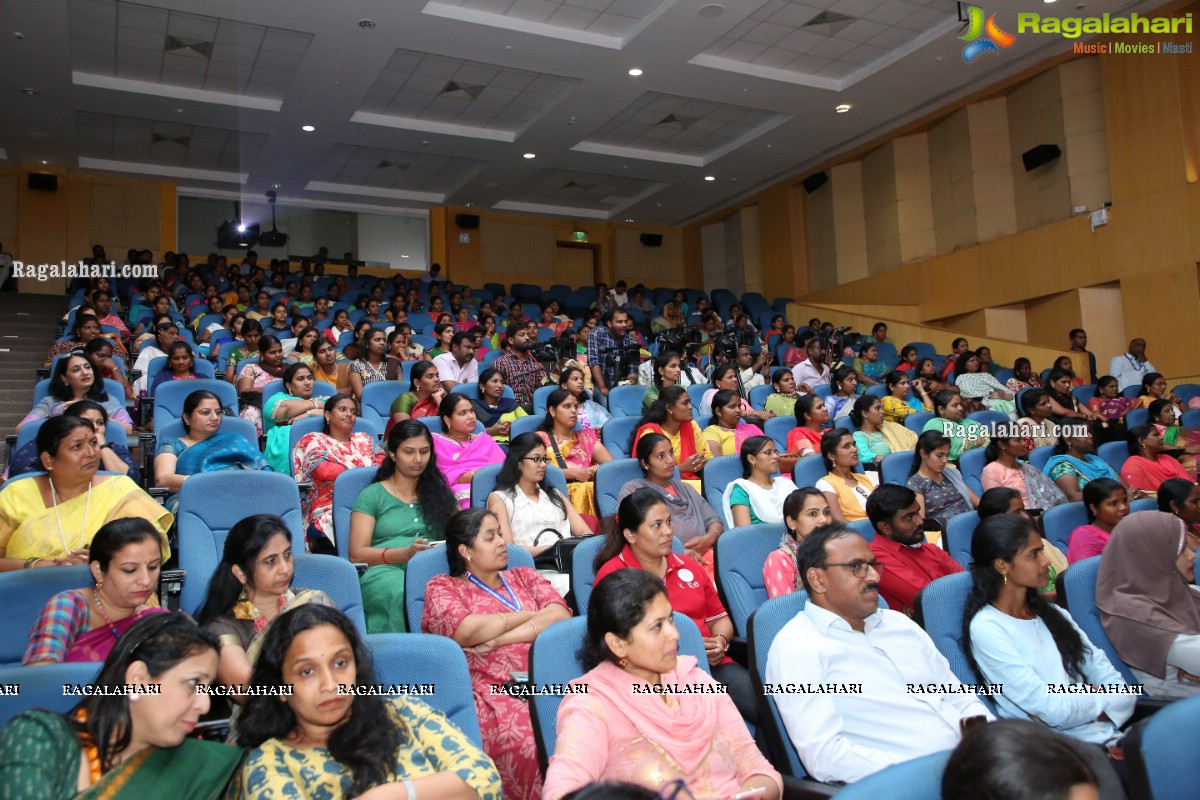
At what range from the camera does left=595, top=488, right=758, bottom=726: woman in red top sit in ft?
8.09

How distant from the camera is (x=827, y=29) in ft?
25.9

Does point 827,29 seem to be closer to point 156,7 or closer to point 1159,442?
point 1159,442

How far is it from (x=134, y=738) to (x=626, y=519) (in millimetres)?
1423

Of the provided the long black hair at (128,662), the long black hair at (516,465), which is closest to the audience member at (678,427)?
the long black hair at (516,465)

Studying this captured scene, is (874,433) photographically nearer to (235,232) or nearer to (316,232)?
(316,232)

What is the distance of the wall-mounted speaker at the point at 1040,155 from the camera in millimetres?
9023

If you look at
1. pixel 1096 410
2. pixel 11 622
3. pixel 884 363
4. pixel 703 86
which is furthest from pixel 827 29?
pixel 11 622

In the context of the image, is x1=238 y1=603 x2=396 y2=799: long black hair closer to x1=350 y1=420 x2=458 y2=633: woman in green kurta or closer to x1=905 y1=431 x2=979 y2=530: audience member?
x1=350 y1=420 x2=458 y2=633: woman in green kurta

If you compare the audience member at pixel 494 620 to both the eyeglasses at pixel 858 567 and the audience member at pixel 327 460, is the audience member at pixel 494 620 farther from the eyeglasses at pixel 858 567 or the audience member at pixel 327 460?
the audience member at pixel 327 460

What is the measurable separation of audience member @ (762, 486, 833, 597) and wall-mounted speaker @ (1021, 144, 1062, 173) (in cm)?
801

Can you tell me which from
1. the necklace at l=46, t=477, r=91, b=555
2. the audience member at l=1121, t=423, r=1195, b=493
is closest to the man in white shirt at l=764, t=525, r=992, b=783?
the necklace at l=46, t=477, r=91, b=555

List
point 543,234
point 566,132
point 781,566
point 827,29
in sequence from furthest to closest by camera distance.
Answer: point 543,234 → point 566,132 → point 827,29 → point 781,566

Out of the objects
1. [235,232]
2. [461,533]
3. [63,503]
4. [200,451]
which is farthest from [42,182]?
[461,533]

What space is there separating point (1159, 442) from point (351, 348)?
5121 millimetres
